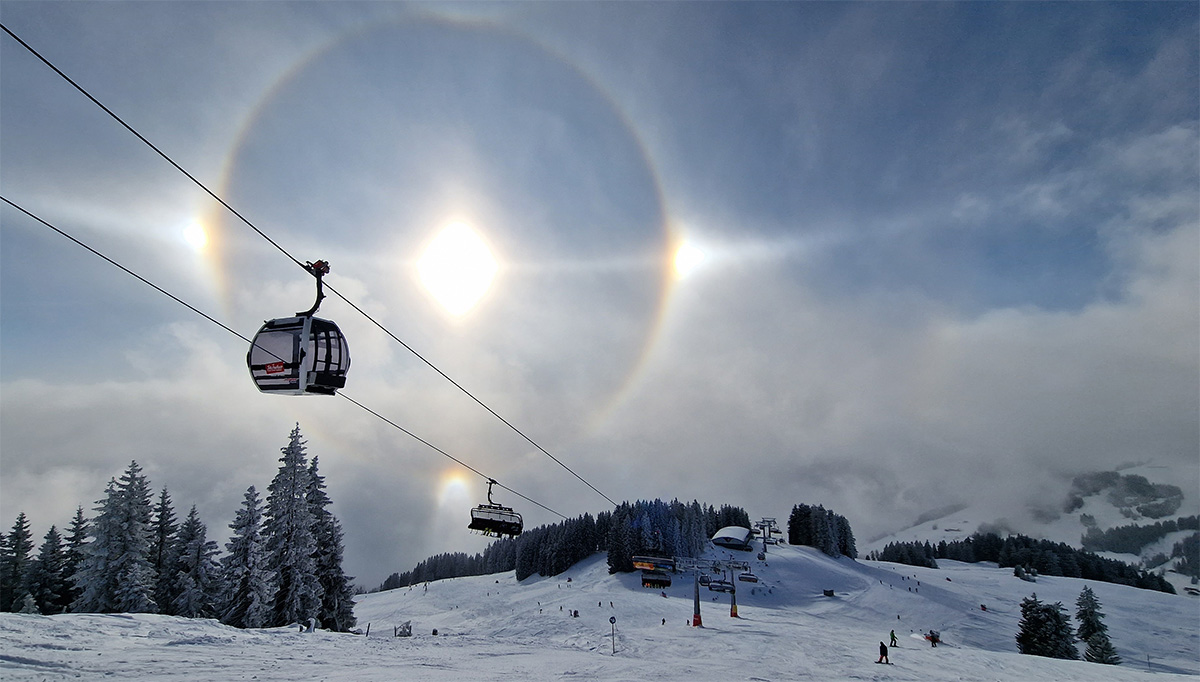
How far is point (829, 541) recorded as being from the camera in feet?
465

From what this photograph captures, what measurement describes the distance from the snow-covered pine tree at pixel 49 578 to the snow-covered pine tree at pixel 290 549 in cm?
1977

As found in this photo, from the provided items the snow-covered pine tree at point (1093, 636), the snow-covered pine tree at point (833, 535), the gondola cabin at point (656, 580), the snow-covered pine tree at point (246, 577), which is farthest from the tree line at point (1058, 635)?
the snow-covered pine tree at point (833, 535)

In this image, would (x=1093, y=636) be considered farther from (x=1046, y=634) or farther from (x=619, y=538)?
(x=619, y=538)

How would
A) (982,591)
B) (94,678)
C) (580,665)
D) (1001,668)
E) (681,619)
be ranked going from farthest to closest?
(982,591) < (681,619) < (1001,668) < (580,665) < (94,678)

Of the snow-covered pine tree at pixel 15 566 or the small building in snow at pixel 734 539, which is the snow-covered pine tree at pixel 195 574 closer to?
the snow-covered pine tree at pixel 15 566

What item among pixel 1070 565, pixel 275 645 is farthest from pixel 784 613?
pixel 1070 565

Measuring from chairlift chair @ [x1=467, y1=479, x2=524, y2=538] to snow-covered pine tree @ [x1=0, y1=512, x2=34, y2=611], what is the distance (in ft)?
143

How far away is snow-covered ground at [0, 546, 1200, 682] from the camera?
22.2 meters

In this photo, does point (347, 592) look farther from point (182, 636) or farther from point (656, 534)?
point (656, 534)

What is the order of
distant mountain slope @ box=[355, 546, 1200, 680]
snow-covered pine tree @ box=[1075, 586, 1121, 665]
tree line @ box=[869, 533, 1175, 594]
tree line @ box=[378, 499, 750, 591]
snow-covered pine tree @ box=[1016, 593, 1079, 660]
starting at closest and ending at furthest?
1. snow-covered pine tree @ box=[1016, 593, 1079, 660]
2. distant mountain slope @ box=[355, 546, 1200, 680]
3. snow-covered pine tree @ box=[1075, 586, 1121, 665]
4. tree line @ box=[378, 499, 750, 591]
5. tree line @ box=[869, 533, 1175, 594]

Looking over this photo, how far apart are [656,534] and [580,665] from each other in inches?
3592

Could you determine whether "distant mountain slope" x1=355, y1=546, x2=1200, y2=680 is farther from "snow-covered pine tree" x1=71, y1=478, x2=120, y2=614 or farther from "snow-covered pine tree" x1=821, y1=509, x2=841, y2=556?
"snow-covered pine tree" x1=71, y1=478, x2=120, y2=614

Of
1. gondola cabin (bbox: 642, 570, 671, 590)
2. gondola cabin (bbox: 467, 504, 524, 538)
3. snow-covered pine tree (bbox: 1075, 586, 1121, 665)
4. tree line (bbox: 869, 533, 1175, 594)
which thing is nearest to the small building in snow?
tree line (bbox: 869, 533, 1175, 594)

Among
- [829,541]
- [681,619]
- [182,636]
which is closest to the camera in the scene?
[182,636]
